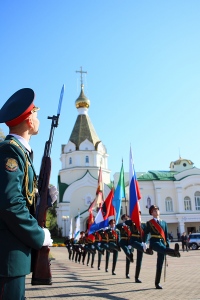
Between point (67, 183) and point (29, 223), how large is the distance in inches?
1863

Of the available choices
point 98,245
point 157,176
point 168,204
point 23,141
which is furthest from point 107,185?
point 23,141

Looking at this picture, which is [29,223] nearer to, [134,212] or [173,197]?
[134,212]

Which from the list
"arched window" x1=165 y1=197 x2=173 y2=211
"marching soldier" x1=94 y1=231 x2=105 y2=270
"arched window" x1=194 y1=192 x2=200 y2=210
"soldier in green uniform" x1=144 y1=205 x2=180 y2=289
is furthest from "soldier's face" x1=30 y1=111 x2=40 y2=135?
"arched window" x1=194 y1=192 x2=200 y2=210

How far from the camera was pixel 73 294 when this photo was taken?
7262 millimetres

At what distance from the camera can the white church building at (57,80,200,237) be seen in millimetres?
46906

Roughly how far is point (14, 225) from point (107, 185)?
4505 centimetres

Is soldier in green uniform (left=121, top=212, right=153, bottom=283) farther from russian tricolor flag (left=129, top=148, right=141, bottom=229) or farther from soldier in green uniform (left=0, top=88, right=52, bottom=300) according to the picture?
soldier in green uniform (left=0, top=88, right=52, bottom=300)

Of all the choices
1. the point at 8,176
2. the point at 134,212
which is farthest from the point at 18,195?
the point at 134,212

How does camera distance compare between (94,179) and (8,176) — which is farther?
(94,179)

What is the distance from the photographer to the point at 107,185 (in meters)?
47.1

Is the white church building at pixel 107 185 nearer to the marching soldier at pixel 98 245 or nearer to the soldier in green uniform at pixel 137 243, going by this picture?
the marching soldier at pixel 98 245

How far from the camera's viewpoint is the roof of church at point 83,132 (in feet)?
164

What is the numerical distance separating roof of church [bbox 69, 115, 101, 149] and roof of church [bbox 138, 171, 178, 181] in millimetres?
9192

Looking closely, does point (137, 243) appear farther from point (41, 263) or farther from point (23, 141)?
point (23, 141)
